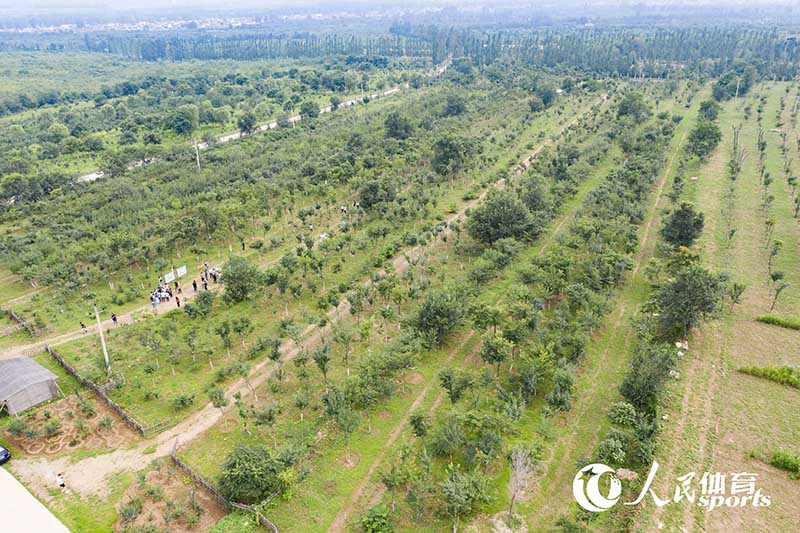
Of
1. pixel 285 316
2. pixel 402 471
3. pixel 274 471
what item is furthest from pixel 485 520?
pixel 285 316

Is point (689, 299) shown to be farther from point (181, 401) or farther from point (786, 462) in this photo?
point (181, 401)

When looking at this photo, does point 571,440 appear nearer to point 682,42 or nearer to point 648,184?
point 648,184

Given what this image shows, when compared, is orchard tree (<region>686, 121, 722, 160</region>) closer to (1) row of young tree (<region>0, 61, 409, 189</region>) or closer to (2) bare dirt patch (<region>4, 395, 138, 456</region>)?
(1) row of young tree (<region>0, 61, 409, 189</region>)

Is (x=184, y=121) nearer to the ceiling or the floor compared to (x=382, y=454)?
nearer to the ceiling

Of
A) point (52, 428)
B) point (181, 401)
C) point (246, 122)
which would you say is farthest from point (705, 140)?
point (52, 428)

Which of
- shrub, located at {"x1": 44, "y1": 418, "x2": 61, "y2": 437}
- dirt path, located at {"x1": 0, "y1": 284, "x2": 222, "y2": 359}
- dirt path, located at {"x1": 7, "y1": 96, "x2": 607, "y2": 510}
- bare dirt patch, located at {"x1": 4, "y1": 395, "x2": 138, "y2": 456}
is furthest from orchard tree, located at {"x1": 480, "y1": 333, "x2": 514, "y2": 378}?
shrub, located at {"x1": 44, "y1": 418, "x2": 61, "y2": 437}
